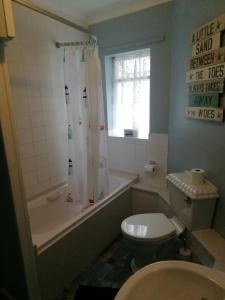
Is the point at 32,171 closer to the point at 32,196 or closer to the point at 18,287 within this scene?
the point at 32,196

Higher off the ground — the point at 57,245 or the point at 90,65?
the point at 90,65

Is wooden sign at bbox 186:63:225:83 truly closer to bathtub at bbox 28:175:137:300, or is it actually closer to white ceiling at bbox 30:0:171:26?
white ceiling at bbox 30:0:171:26

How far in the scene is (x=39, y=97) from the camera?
1978 mm

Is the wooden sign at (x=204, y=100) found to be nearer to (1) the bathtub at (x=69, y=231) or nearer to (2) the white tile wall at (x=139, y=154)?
(2) the white tile wall at (x=139, y=154)

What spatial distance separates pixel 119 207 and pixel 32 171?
0.97 meters

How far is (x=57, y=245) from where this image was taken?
1.40 m

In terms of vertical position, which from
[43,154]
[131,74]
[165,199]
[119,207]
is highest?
[131,74]

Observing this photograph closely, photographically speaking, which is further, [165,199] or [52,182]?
[52,182]

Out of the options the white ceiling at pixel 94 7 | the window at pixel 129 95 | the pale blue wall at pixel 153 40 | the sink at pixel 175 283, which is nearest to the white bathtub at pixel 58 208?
the window at pixel 129 95

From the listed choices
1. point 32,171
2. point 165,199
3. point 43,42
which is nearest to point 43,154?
point 32,171

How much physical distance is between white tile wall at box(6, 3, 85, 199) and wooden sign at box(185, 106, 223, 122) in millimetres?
1341

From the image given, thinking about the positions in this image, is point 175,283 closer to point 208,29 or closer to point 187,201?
point 187,201

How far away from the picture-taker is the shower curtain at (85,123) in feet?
5.99

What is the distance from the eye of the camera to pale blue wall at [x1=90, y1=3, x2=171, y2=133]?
195cm
